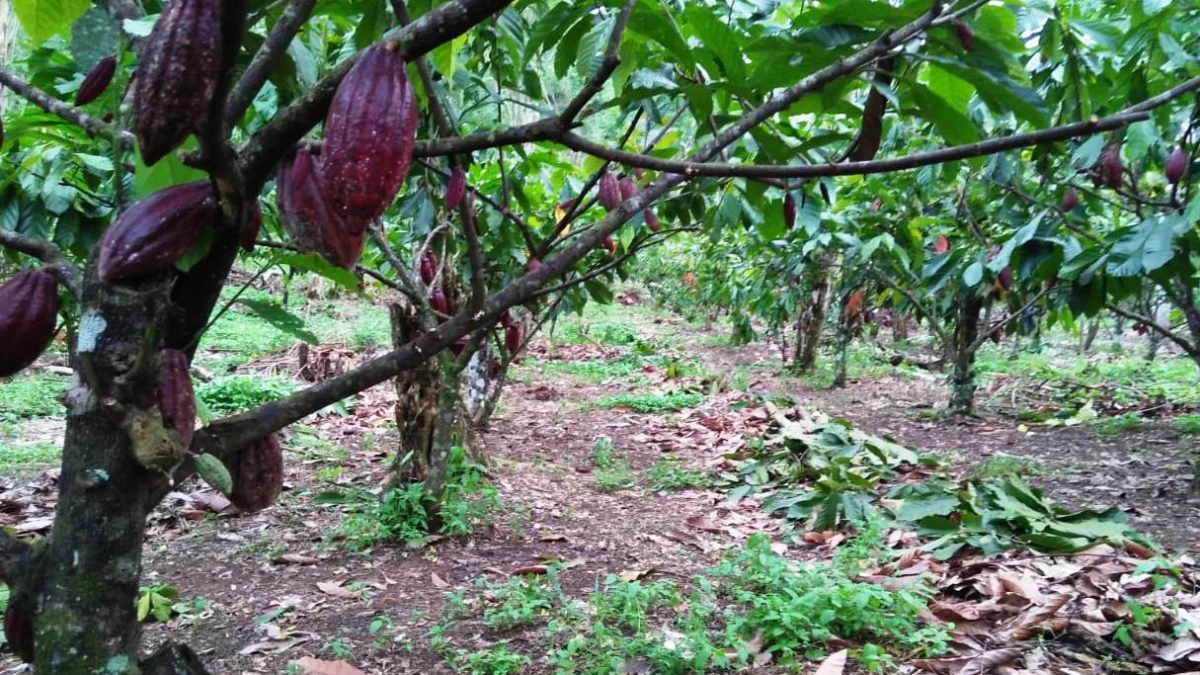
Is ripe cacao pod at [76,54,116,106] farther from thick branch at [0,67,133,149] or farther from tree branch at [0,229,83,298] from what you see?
tree branch at [0,229,83,298]

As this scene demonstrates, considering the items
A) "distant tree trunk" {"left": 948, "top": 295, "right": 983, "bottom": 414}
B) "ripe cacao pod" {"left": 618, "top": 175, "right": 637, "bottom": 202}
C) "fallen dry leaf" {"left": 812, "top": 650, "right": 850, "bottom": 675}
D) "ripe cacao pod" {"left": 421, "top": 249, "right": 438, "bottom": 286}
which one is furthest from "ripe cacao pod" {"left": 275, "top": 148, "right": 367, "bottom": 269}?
"distant tree trunk" {"left": 948, "top": 295, "right": 983, "bottom": 414}

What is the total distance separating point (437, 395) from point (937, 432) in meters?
3.30

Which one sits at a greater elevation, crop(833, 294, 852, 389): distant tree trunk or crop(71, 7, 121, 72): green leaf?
crop(71, 7, 121, 72): green leaf

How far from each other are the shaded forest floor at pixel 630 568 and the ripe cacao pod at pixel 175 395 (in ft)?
4.12

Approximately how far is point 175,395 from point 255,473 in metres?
0.19

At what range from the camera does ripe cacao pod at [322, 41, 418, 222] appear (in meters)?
0.58

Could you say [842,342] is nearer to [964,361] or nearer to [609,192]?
[964,361]

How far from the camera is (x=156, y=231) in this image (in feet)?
2.08

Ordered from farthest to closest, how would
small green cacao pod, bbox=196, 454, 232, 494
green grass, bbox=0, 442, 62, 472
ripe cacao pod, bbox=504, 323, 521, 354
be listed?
green grass, bbox=0, 442, 62, 472 → ripe cacao pod, bbox=504, 323, 521, 354 → small green cacao pod, bbox=196, 454, 232, 494

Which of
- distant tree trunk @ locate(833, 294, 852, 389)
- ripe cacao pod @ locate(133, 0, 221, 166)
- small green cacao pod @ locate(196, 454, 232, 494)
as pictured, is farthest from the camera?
distant tree trunk @ locate(833, 294, 852, 389)

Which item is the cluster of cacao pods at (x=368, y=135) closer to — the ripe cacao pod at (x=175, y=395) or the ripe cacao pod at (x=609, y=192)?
the ripe cacao pod at (x=175, y=395)

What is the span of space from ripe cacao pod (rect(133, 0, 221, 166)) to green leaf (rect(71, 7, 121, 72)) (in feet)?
1.27

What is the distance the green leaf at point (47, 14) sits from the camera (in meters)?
0.84

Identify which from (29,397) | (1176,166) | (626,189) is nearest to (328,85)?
(626,189)
